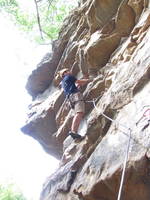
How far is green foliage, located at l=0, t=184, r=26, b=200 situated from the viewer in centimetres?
2349

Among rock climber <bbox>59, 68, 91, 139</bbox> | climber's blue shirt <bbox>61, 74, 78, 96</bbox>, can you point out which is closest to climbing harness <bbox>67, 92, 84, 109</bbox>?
rock climber <bbox>59, 68, 91, 139</bbox>

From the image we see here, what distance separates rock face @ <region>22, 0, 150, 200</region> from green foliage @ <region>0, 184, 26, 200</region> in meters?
12.4

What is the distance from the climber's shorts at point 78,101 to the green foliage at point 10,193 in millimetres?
16443

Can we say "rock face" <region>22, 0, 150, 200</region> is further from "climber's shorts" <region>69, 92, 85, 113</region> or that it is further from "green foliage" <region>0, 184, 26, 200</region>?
"green foliage" <region>0, 184, 26, 200</region>

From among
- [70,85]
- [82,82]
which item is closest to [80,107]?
[70,85]

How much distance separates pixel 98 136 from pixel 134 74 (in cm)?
168

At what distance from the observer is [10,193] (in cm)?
2419

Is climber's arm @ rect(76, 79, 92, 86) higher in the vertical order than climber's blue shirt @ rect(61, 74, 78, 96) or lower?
lower

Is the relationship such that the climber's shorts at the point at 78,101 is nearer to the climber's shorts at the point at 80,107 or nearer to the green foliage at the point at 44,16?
the climber's shorts at the point at 80,107

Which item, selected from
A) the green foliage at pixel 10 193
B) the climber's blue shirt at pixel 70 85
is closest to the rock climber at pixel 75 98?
the climber's blue shirt at pixel 70 85

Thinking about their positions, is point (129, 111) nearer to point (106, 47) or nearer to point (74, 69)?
point (106, 47)

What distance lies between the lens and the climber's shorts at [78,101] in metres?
8.98

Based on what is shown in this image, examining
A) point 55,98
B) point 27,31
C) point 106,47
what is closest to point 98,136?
point 106,47

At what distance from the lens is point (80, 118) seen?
29.5 ft
